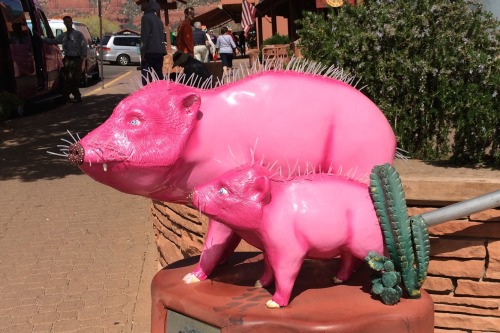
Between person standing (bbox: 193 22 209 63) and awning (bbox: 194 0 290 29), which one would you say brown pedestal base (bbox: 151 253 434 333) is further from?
awning (bbox: 194 0 290 29)

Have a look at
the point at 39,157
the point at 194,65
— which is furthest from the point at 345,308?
the point at 39,157

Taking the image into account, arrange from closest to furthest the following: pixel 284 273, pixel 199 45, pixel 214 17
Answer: pixel 284 273 → pixel 199 45 → pixel 214 17

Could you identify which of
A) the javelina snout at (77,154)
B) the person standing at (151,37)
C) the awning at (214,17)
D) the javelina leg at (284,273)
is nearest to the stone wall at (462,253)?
the javelina leg at (284,273)

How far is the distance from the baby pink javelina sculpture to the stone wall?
3.37 feet

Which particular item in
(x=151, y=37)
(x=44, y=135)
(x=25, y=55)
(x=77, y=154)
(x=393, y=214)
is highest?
(x=151, y=37)

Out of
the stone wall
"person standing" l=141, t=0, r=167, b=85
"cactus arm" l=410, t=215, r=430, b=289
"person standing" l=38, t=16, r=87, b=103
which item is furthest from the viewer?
"person standing" l=38, t=16, r=87, b=103

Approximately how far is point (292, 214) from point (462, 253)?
1370 millimetres

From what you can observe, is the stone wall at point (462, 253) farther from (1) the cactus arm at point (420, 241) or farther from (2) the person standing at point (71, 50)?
(2) the person standing at point (71, 50)

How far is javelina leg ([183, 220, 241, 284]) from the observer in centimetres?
247

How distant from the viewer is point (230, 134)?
2.14 m

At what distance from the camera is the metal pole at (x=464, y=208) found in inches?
90.3

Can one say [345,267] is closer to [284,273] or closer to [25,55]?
[284,273]

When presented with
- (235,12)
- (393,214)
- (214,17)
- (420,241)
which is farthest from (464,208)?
(214,17)

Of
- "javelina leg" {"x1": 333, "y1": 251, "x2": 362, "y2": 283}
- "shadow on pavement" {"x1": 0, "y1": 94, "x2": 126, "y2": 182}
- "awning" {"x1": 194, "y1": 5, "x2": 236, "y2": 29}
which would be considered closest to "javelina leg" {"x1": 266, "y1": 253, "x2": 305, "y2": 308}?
"javelina leg" {"x1": 333, "y1": 251, "x2": 362, "y2": 283}
